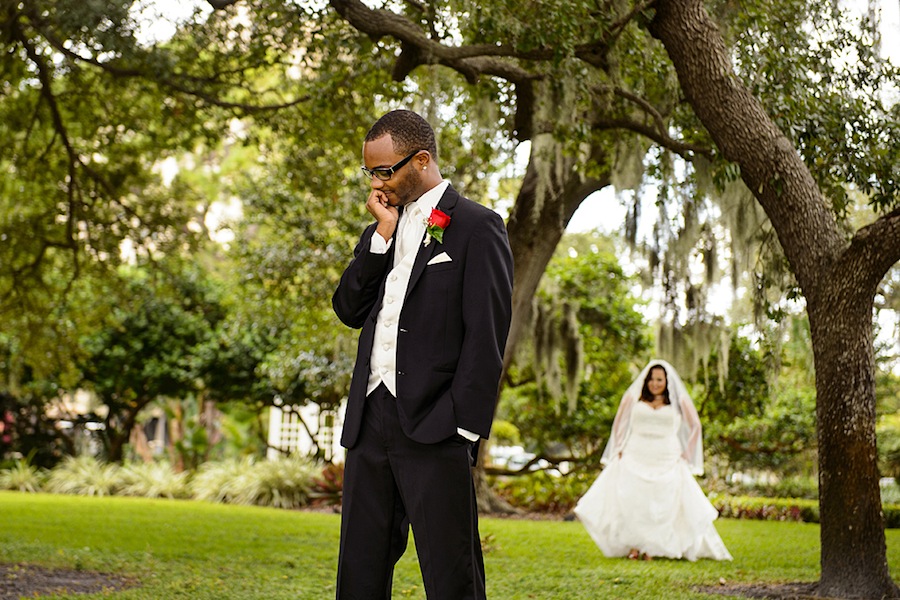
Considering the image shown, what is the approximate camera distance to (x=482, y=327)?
303 cm

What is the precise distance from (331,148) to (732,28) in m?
4.78

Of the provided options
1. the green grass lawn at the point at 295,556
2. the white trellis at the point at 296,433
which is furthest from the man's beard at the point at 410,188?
the white trellis at the point at 296,433

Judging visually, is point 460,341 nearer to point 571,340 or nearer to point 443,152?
point 443,152

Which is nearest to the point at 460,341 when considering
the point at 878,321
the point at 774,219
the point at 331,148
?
the point at 774,219

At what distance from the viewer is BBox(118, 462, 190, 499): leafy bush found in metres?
16.8

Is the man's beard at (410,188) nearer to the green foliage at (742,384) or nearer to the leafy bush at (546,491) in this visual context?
the leafy bush at (546,491)

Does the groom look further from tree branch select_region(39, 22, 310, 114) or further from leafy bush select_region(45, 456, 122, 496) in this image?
leafy bush select_region(45, 456, 122, 496)

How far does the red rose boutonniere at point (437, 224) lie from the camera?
316cm

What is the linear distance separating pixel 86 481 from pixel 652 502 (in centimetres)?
1117

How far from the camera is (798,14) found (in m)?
7.62

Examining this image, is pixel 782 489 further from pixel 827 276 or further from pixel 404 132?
pixel 404 132

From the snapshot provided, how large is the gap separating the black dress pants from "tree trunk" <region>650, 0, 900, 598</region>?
3800 mm

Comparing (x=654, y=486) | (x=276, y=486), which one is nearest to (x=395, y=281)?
(x=654, y=486)

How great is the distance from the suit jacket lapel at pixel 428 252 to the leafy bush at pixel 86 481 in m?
14.9
